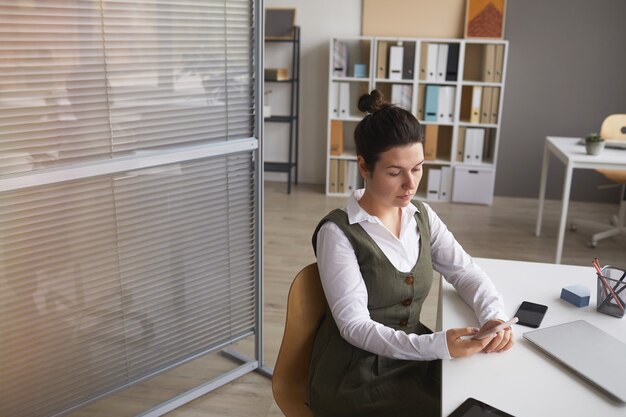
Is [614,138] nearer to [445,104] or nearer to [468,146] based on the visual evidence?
[468,146]

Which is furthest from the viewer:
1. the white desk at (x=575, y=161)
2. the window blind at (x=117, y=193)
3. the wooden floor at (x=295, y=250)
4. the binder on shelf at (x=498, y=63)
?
the binder on shelf at (x=498, y=63)

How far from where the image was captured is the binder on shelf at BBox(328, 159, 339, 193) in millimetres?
5645

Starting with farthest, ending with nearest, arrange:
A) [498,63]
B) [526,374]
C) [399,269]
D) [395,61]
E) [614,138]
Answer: [395,61]
[498,63]
[614,138]
[399,269]
[526,374]

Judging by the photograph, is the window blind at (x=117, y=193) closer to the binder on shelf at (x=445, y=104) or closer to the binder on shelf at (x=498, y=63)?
the binder on shelf at (x=445, y=104)

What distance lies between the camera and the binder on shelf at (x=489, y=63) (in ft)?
17.2

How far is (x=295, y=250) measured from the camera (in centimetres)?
423

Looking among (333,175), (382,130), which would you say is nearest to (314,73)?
(333,175)

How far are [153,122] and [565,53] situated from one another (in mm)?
4385

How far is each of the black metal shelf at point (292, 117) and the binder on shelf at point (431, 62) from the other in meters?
1.17

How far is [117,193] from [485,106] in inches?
158

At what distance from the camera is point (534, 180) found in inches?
224

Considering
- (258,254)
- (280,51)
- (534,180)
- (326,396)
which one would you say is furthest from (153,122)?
(534,180)

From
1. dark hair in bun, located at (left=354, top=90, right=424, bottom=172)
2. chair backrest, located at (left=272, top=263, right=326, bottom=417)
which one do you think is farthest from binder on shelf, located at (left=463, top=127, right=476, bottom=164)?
chair backrest, located at (left=272, top=263, right=326, bottom=417)

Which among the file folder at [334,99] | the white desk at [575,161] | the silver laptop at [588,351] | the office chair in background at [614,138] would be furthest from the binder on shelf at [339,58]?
the silver laptop at [588,351]
